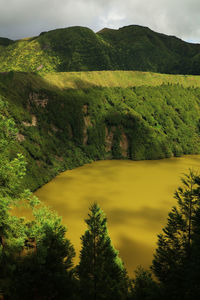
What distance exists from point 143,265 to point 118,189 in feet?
98.9

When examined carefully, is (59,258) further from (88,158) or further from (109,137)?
(109,137)

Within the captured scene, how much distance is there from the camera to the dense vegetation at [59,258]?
15.9 meters

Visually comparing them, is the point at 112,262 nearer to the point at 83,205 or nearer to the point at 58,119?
the point at 83,205

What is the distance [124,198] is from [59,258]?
125 ft

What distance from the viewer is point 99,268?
23.4 m

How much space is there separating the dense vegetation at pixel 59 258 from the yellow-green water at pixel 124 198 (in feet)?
41.2

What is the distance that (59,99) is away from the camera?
95.8m

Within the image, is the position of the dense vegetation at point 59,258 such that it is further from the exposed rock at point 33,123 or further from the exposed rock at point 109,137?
the exposed rock at point 109,137

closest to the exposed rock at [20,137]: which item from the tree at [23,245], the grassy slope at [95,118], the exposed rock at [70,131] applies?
the grassy slope at [95,118]

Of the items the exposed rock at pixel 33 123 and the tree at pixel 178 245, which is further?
the exposed rock at pixel 33 123

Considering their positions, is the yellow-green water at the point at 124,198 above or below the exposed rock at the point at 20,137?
below

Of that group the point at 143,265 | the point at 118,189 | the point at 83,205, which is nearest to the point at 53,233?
the point at 143,265

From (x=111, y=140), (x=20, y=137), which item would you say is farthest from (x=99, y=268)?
(x=111, y=140)

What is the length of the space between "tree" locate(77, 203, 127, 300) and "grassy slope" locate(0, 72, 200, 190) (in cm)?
4216
